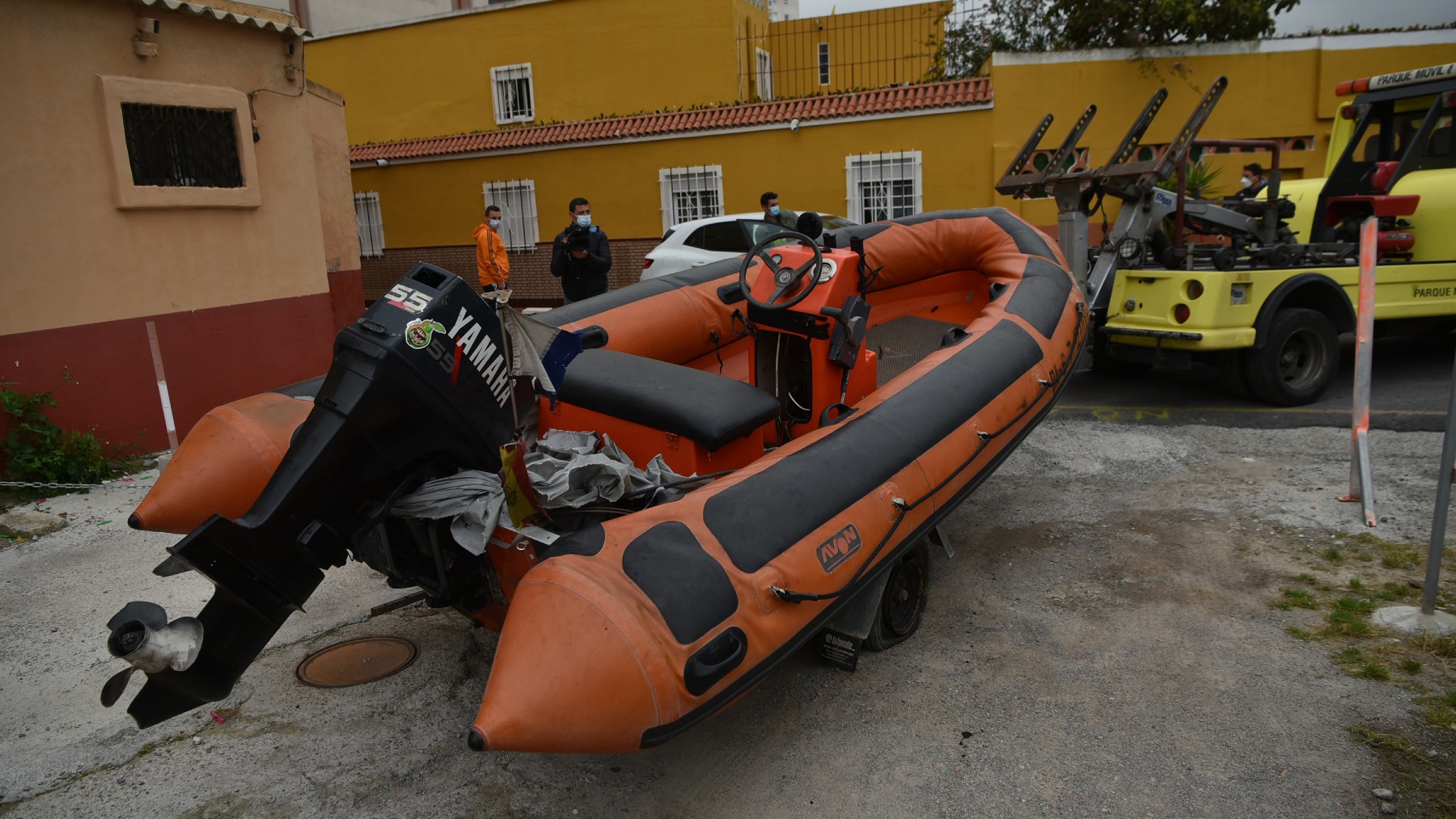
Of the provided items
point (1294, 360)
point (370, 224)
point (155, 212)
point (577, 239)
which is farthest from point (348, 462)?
point (370, 224)

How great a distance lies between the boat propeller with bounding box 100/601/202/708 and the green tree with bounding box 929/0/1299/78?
521 inches

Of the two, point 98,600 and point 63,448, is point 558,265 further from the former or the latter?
point 98,600

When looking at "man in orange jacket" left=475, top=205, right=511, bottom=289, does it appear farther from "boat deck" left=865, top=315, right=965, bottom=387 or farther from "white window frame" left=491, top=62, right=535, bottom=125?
"white window frame" left=491, top=62, right=535, bottom=125

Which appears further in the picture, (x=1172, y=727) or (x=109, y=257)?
(x=109, y=257)

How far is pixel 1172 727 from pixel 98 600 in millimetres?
5151

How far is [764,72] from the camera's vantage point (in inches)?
675

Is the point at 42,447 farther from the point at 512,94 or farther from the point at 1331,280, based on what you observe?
the point at 512,94

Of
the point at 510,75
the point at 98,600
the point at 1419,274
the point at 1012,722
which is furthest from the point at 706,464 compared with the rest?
the point at 510,75

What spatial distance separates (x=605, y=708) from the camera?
2535 millimetres

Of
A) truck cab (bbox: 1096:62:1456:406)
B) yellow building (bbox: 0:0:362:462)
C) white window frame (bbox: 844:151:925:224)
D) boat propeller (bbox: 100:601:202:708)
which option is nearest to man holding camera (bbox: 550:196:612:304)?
yellow building (bbox: 0:0:362:462)

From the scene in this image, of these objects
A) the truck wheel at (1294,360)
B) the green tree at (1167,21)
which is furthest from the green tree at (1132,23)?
the truck wheel at (1294,360)

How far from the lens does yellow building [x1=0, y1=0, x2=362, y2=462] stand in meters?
6.52

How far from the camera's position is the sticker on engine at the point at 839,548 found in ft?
10.6

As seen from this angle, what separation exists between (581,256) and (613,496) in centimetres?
665
